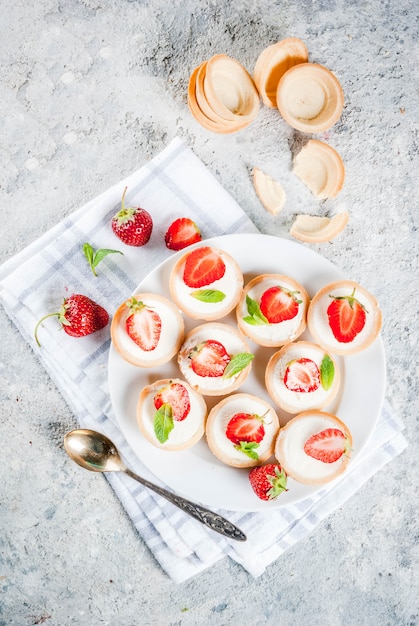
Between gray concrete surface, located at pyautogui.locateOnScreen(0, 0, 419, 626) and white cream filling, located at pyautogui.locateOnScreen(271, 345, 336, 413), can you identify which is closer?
white cream filling, located at pyautogui.locateOnScreen(271, 345, 336, 413)

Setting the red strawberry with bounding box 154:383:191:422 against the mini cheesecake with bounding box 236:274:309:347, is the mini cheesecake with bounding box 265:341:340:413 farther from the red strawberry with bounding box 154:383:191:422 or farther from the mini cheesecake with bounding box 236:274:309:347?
the red strawberry with bounding box 154:383:191:422

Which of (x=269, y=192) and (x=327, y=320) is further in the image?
(x=269, y=192)

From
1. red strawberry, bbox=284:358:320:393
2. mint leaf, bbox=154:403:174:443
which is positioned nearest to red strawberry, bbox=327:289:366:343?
red strawberry, bbox=284:358:320:393

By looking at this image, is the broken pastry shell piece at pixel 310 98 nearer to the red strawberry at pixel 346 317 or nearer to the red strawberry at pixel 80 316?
the red strawberry at pixel 346 317

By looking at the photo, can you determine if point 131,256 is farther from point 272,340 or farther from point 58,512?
point 58,512

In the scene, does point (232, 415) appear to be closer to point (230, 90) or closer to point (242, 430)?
point (242, 430)

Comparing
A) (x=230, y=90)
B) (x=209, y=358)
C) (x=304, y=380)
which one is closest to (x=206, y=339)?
(x=209, y=358)

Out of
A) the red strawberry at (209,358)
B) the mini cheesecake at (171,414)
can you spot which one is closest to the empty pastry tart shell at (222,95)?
the red strawberry at (209,358)
